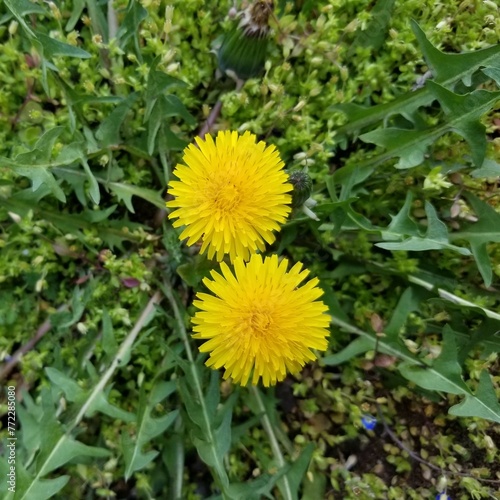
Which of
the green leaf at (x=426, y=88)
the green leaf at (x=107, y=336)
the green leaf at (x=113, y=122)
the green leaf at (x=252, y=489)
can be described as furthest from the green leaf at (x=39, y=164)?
the green leaf at (x=252, y=489)

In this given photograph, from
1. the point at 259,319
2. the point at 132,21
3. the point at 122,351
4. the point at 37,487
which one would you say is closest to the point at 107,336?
the point at 122,351

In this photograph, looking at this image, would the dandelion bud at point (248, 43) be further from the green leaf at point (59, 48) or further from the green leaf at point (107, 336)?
the green leaf at point (107, 336)

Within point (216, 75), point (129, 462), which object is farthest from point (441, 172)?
point (129, 462)

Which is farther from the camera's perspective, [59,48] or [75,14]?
[75,14]

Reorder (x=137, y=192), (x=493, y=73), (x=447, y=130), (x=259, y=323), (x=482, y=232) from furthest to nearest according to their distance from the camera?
(x=137, y=192) < (x=482, y=232) < (x=447, y=130) < (x=493, y=73) < (x=259, y=323)

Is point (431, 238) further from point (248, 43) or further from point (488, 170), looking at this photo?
point (248, 43)

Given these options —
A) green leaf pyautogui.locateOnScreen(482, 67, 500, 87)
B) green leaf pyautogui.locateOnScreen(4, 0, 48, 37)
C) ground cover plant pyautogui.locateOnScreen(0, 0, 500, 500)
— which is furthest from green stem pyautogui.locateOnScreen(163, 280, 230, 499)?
green leaf pyautogui.locateOnScreen(482, 67, 500, 87)

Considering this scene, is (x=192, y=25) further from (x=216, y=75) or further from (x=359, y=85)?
(x=359, y=85)

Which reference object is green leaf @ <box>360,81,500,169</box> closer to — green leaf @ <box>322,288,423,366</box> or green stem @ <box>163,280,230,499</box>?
green leaf @ <box>322,288,423,366</box>
